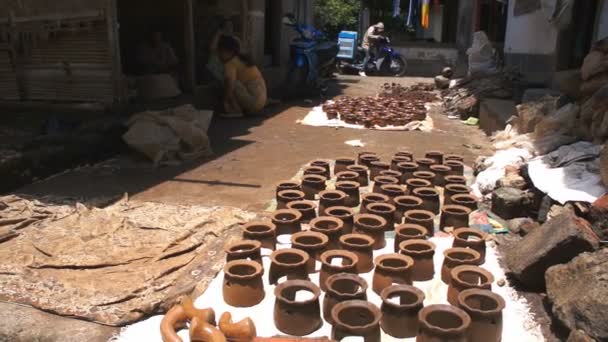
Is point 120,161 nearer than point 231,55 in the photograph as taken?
Yes

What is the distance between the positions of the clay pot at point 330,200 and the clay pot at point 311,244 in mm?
568

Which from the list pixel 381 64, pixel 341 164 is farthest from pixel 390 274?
pixel 381 64

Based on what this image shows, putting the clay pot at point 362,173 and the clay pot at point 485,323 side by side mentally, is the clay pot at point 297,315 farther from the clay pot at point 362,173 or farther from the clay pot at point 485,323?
the clay pot at point 362,173

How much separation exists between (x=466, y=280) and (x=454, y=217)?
819 millimetres

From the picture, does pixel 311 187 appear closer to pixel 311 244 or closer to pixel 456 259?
pixel 311 244

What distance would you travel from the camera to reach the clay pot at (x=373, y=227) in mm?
3105

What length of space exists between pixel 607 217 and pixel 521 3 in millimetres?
6474

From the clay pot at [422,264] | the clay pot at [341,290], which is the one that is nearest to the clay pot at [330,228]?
the clay pot at [422,264]

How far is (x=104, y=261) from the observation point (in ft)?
9.42

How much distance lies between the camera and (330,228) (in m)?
3.15

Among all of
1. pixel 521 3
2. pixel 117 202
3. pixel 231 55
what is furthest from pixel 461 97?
pixel 117 202

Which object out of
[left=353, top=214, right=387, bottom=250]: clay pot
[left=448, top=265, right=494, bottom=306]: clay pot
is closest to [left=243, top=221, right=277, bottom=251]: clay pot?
[left=353, top=214, right=387, bottom=250]: clay pot

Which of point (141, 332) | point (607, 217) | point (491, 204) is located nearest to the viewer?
point (141, 332)

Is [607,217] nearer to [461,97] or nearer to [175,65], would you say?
[461,97]
